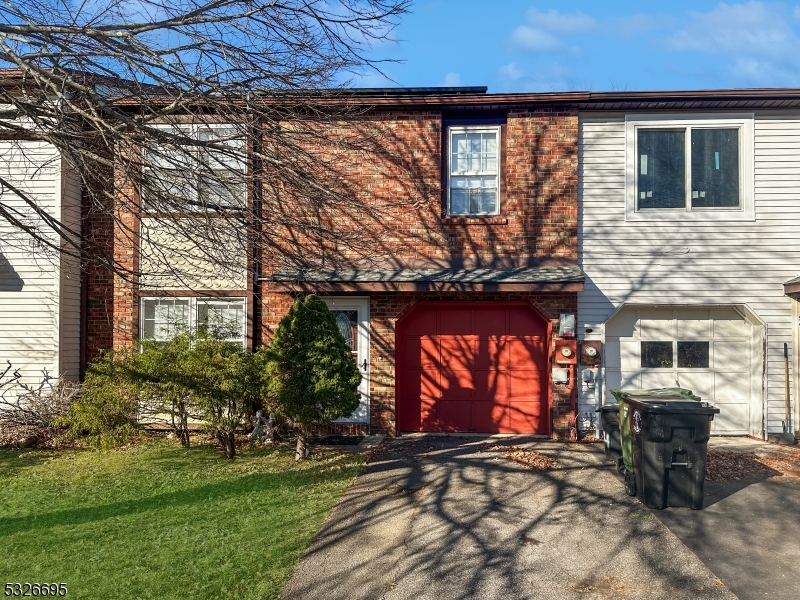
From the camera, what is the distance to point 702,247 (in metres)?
10.8

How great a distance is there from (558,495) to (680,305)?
4.89 m

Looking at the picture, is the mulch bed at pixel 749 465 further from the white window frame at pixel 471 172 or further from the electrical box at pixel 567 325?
the white window frame at pixel 471 172

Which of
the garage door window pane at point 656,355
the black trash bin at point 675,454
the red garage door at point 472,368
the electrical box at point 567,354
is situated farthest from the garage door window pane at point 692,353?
the black trash bin at point 675,454

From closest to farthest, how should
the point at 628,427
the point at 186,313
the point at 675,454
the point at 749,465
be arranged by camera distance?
the point at 675,454, the point at 628,427, the point at 749,465, the point at 186,313

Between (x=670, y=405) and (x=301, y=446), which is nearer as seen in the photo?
(x=670, y=405)

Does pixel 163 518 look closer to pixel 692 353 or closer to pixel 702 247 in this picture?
pixel 692 353

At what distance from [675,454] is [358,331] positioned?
5710mm

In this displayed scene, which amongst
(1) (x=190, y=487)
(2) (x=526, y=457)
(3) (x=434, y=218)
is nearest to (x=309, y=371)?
(1) (x=190, y=487)

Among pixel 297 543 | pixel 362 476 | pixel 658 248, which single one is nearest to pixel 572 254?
pixel 658 248

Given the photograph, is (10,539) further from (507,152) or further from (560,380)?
(507,152)

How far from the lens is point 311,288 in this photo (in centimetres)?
1065

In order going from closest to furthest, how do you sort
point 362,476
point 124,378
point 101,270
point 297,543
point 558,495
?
1. point 297,543
2. point 558,495
3. point 362,476
4. point 124,378
5. point 101,270

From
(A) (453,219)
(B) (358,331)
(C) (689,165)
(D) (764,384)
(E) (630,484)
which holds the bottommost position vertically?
(E) (630,484)

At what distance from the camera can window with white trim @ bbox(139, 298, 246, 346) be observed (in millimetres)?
11367
